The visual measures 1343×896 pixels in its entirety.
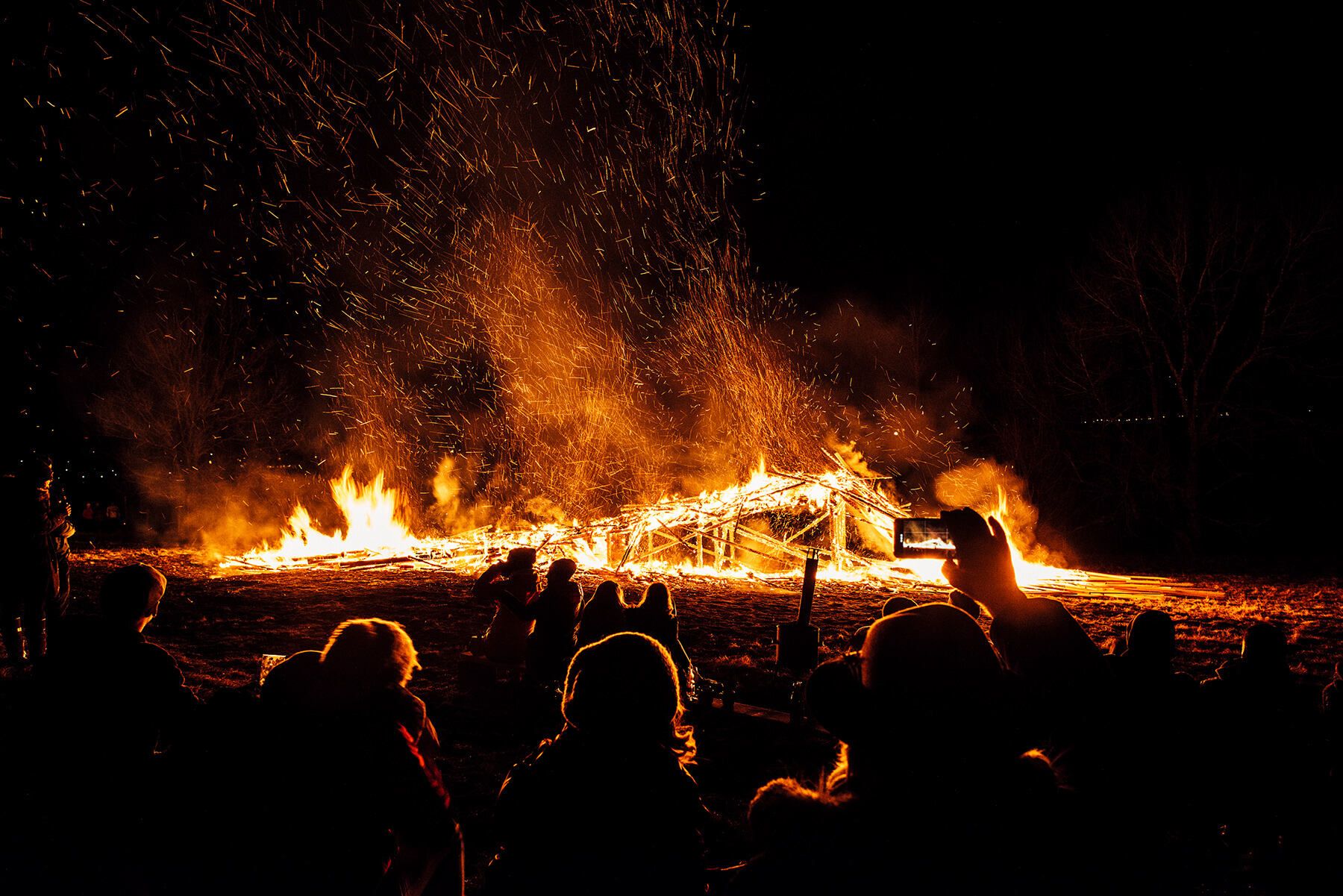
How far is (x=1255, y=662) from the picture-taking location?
3006 mm

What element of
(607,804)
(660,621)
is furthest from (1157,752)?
(660,621)

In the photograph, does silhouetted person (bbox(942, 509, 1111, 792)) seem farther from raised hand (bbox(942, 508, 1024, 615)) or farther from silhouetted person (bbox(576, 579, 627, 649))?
silhouetted person (bbox(576, 579, 627, 649))

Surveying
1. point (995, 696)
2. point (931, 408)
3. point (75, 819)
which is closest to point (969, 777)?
point (995, 696)

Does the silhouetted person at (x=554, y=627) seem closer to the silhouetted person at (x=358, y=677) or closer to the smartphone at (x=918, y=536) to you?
the smartphone at (x=918, y=536)

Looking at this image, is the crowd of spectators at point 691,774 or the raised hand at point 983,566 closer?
the crowd of spectators at point 691,774

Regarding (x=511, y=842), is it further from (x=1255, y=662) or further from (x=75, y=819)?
(x=1255, y=662)

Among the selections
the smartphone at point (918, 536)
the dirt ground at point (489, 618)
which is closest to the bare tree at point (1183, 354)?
the dirt ground at point (489, 618)

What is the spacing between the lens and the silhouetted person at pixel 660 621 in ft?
16.4

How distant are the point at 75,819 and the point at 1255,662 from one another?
4581 mm

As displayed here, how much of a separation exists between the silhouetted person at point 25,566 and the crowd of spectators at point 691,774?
15.0ft

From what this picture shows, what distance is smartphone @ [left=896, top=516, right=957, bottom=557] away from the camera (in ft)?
16.0

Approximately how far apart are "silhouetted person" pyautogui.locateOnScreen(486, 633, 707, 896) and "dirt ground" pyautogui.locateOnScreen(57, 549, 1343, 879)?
170 cm

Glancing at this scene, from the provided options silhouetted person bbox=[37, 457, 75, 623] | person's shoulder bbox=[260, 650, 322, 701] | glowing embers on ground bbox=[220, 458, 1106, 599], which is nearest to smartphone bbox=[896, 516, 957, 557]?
person's shoulder bbox=[260, 650, 322, 701]

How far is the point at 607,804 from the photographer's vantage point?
1845mm
